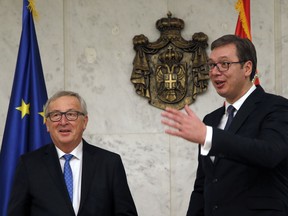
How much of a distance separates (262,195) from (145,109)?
1.95 m

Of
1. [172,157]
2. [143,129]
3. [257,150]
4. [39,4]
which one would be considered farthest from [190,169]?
[257,150]

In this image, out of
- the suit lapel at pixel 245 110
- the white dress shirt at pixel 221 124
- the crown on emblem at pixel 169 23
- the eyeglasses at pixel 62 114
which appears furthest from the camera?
the crown on emblem at pixel 169 23

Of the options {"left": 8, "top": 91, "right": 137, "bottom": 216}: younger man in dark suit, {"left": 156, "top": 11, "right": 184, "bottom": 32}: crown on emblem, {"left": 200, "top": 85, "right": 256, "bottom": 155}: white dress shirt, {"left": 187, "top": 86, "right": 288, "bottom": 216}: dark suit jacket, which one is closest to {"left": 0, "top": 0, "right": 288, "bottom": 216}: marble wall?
{"left": 156, "top": 11, "right": 184, "bottom": 32}: crown on emblem

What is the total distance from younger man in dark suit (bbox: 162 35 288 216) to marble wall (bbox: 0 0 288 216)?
5.24 feet

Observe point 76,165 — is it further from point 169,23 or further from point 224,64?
point 169,23

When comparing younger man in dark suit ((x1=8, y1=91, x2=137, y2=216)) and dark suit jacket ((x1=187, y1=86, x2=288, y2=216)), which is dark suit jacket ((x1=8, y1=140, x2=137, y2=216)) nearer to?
younger man in dark suit ((x1=8, y1=91, x2=137, y2=216))

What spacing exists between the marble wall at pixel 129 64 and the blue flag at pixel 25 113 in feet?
1.66

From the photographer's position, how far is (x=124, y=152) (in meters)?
3.92

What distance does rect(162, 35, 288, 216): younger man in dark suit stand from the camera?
6.07 feet

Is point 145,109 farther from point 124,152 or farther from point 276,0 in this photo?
point 276,0

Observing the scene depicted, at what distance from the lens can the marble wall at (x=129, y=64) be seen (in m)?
3.88

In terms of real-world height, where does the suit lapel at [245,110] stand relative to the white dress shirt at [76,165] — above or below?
above

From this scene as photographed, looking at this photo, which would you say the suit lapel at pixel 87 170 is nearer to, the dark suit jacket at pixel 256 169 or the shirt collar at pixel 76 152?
the shirt collar at pixel 76 152

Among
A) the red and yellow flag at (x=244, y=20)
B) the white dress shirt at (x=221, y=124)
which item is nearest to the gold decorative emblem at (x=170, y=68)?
the red and yellow flag at (x=244, y=20)
